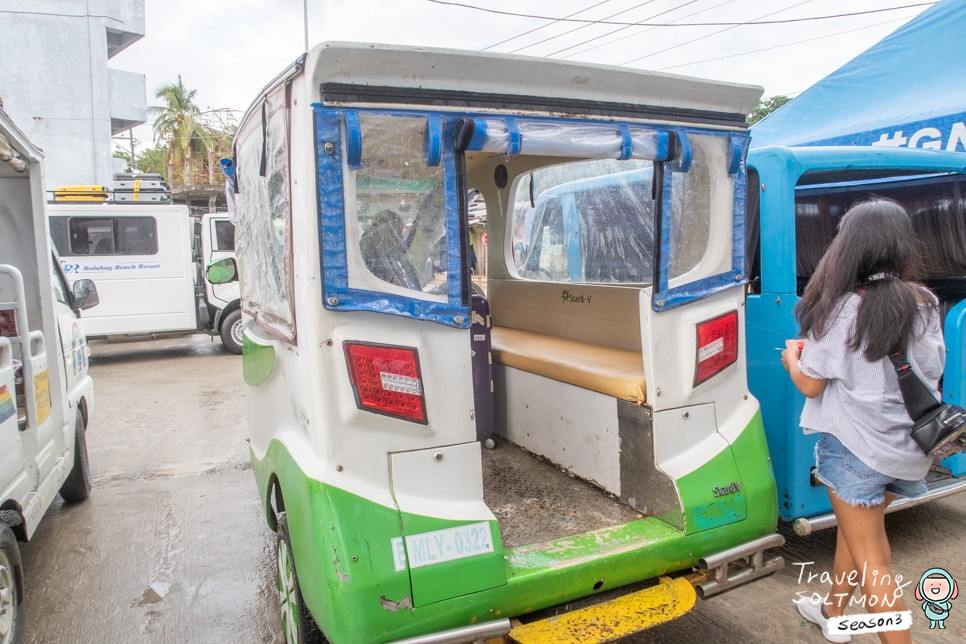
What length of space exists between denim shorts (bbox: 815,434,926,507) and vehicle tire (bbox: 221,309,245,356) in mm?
9433

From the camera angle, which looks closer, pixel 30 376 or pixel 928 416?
pixel 928 416

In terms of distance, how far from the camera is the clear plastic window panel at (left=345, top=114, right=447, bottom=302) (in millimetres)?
2039

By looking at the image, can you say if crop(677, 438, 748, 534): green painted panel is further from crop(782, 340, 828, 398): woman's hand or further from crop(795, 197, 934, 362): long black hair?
crop(795, 197, 934, 362): long black hair

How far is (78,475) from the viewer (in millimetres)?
4559

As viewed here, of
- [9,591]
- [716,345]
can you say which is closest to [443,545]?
[716,345]

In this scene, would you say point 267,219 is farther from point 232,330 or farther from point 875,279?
point 232,330

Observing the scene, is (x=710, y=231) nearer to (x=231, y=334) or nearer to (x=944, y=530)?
(x=944, y=530)

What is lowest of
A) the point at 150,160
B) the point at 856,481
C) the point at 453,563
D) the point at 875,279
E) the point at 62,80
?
the point at 453,563

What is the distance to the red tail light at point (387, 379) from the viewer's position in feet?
6.72

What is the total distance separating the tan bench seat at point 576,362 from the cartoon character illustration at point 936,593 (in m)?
1.71

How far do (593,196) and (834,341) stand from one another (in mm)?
2248

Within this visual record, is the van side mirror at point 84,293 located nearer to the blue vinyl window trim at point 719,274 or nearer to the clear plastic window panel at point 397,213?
the clear plastic window panel at point 397,213

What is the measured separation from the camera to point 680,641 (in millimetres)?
2824

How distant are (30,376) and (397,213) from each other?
2295 mm
